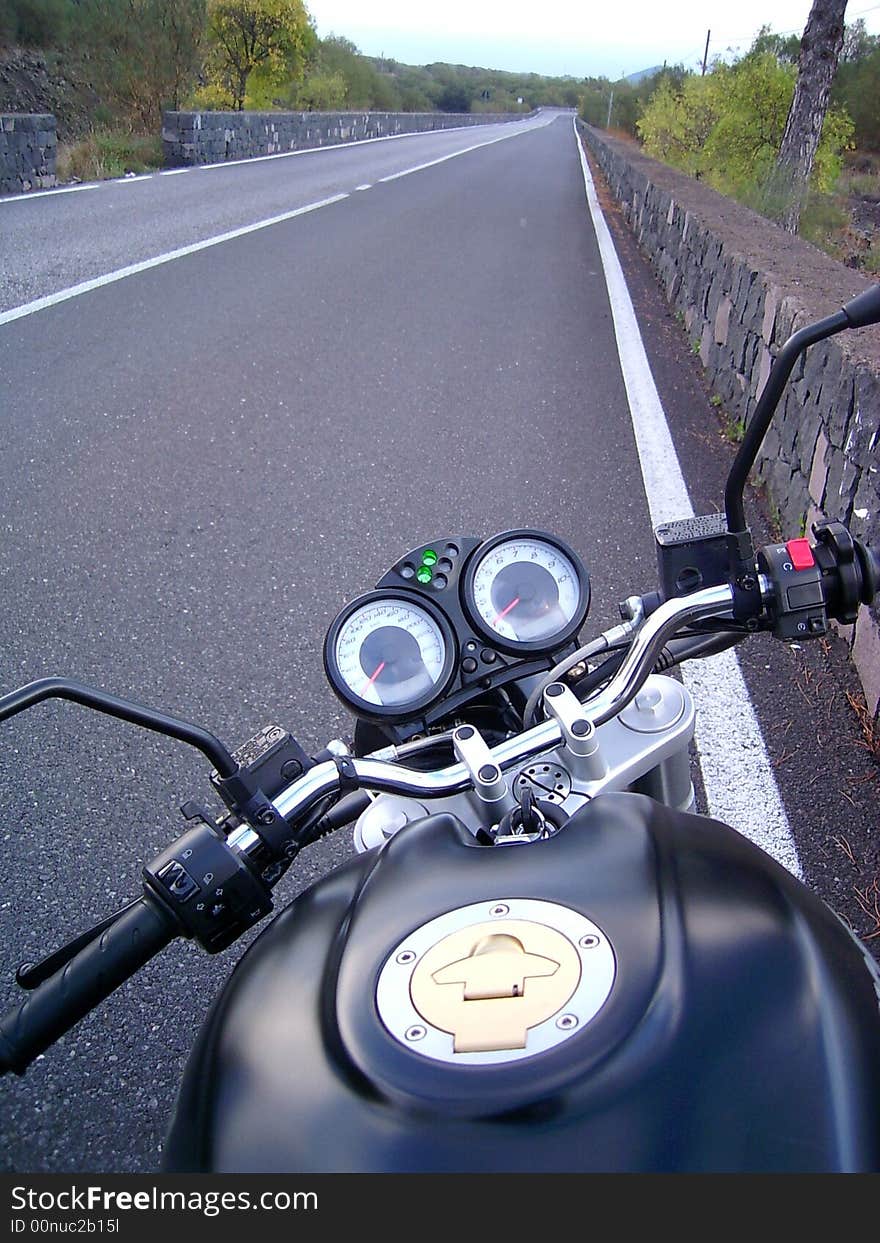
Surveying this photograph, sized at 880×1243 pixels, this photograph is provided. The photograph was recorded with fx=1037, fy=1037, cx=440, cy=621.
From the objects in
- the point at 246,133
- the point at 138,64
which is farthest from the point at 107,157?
the point at 138,64

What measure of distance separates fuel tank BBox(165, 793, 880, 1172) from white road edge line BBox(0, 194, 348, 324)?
709 centimetres

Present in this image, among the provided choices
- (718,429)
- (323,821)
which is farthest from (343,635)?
(718,429)

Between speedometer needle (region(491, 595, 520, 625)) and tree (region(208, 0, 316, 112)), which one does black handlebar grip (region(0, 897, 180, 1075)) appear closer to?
speedometer needle (region(491, 595, 520, 625))

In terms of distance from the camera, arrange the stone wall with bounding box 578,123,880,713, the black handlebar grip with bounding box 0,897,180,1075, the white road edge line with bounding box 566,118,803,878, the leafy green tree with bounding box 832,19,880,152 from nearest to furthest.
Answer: the black handlebar grip with bounding box 0,897,180,1075
the white road edge line with bounding box 566,118,803,878
the stone wall with bounding box 578,123,880,713
the leafy green tree with bounding box 832,19,880,152

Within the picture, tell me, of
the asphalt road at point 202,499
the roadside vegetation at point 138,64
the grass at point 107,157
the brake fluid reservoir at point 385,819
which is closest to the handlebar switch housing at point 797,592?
the brake fluid reservoir at point 385,819

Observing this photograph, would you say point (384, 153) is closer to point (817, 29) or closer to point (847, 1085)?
point (817, 29)

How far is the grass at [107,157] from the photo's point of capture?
16.9 metres

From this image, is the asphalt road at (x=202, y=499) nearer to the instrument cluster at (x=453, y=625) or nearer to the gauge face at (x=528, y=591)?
the instrument cluster at (x=453, y=625)

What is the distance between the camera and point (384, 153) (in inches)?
1078

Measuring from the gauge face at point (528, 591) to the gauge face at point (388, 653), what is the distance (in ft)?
0.26

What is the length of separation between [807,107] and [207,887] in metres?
15.3

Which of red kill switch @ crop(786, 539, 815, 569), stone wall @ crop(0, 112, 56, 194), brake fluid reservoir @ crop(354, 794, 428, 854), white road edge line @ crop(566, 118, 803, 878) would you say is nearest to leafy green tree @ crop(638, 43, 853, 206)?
stone wall @ crop(0, 112, 56, 194)

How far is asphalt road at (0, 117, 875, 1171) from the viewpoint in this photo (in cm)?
240

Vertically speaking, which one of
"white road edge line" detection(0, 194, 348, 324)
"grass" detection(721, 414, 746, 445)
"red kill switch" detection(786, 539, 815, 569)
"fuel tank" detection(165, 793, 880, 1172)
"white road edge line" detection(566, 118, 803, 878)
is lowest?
"white road edge line" detection(566, 118, 803, 878)
